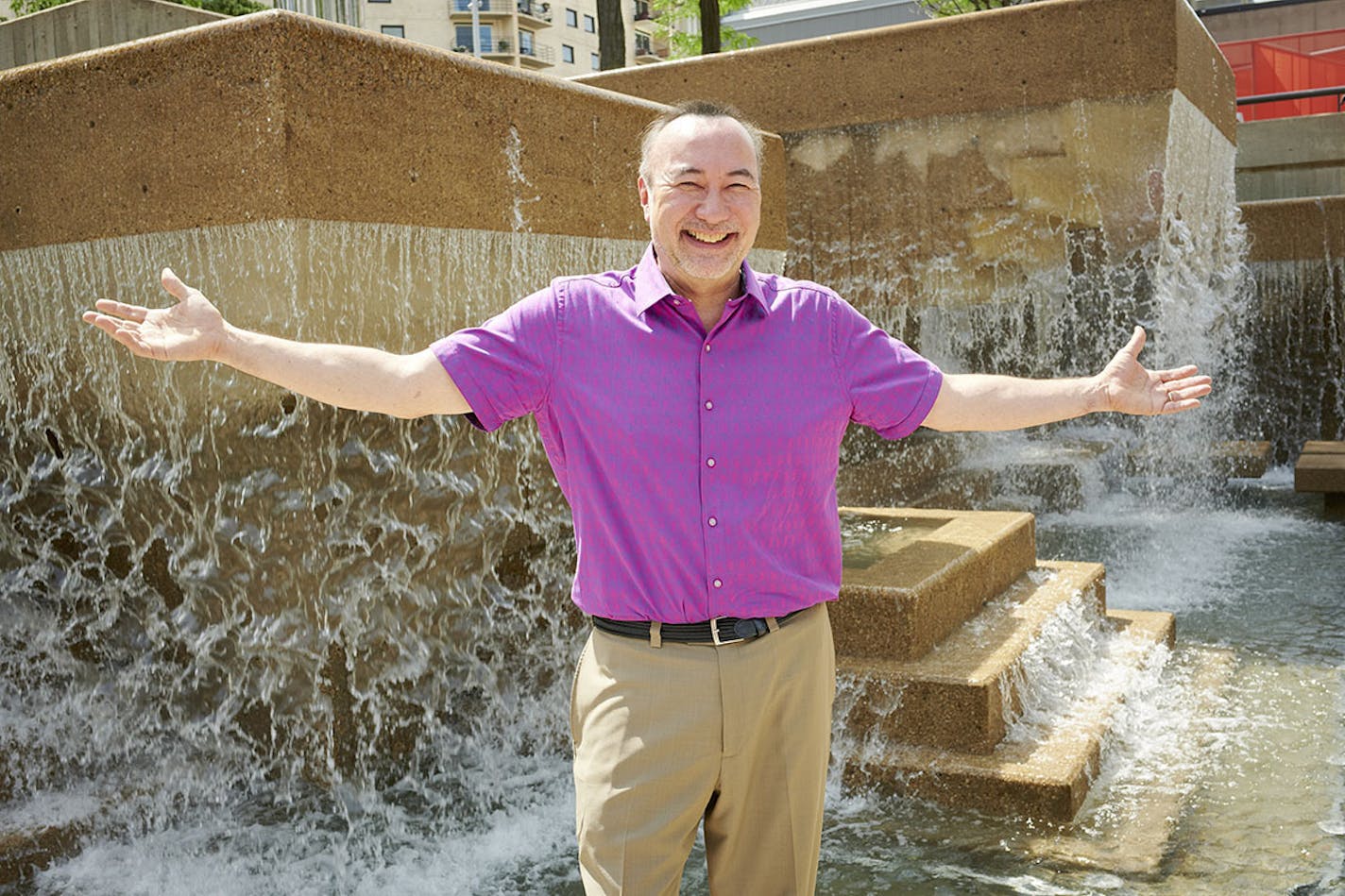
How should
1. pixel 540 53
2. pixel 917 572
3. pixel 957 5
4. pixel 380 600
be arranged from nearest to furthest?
pixel 380 600, pixel 917 572, pixel 957 5, pixel 540 53

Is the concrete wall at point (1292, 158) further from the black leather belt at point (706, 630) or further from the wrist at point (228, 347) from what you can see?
the wrist at point (228, 347)

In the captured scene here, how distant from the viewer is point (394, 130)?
406 centimetres

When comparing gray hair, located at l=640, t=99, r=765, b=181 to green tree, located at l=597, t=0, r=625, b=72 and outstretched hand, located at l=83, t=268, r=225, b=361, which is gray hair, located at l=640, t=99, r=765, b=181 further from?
green tree, located at l=597, t=0, r=625, b=72

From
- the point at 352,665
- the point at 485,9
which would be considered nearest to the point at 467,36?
the point at 485,9

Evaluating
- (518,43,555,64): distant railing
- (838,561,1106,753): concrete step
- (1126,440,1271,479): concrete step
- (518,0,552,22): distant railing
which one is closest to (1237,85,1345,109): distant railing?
(1126,440,1271,479): concrete step

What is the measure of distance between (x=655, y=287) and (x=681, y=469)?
13.1 inches

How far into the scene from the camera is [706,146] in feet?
7.59

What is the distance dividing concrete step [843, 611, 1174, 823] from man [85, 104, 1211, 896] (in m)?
1.87

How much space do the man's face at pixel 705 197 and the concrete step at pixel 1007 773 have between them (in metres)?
2.42

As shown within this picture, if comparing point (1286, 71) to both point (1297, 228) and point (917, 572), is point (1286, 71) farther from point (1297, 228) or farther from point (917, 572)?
point (917, 572)

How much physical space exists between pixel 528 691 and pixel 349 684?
2.84 feet

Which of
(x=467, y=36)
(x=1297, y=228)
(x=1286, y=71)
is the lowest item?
(x=1297, y=228)

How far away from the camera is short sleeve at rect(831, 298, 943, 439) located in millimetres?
2449

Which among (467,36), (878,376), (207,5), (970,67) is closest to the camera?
(878,376)
